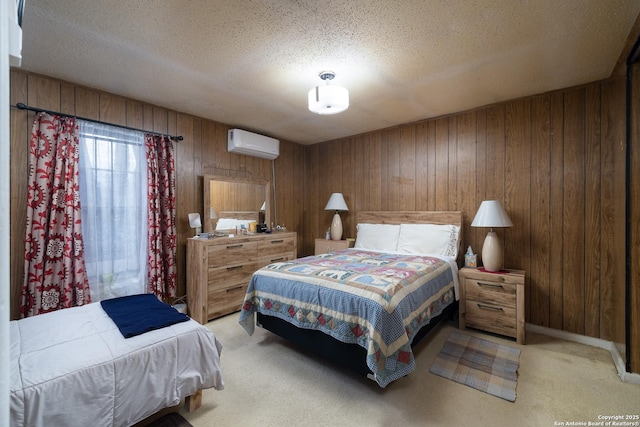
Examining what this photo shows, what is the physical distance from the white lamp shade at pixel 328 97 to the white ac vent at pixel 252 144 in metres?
1.71

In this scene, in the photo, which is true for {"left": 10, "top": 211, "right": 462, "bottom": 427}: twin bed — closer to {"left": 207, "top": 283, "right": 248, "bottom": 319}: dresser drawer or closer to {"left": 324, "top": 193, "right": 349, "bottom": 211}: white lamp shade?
{"left": 207, "top": 283, "right": 248, "bottom": 319}: dresser drawer

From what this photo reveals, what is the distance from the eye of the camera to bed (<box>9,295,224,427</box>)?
122cm

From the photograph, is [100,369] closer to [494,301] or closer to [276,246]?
[276,246]

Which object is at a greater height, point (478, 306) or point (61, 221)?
point (61, 221)

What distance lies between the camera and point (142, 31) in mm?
1842

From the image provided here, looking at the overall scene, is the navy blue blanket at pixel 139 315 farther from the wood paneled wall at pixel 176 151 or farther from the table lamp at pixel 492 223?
the table lamp at pixel 492 223

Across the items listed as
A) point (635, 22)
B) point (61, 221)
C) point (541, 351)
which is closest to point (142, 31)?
point (61, 221)

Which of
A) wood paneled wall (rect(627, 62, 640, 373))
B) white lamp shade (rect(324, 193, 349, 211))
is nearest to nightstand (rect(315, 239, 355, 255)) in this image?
white lamp shade (rect(324, 193, 349, 211))

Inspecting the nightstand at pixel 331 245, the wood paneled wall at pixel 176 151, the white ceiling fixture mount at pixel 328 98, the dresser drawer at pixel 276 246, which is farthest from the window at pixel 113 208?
the nightstand at pixel 331 245

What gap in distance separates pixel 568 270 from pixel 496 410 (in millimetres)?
1744

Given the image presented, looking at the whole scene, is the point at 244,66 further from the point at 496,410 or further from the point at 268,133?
the point at 496,410

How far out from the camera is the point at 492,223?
2.69 m

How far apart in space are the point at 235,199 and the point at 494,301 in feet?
10.8

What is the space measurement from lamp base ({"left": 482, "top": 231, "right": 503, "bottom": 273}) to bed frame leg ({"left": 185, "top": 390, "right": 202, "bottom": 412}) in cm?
274
